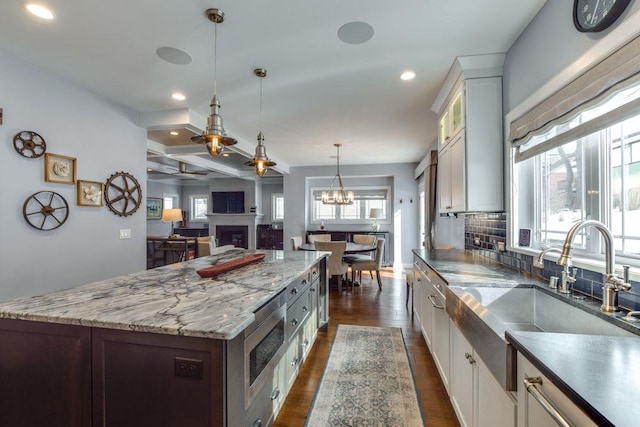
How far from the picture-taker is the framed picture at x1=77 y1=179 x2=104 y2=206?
3025mm

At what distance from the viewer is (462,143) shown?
251 centimetres

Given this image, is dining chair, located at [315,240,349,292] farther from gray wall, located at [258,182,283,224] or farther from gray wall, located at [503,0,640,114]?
gray wall, located at [258,182,283,224]

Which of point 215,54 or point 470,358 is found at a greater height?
point 215,54

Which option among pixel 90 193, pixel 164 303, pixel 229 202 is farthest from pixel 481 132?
pixel 229 202

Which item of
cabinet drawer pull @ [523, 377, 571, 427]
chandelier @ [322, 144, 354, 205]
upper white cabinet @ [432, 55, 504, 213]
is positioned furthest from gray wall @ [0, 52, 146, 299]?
upper white cabinet @ [432, 55, 504, 213]

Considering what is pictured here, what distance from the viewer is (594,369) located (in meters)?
0.76

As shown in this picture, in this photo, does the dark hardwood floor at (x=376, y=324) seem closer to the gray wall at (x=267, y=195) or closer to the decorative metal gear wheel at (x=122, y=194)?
the decorative metal gear wheel at (x=122, y=194)

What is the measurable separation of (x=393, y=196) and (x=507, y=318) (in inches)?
222

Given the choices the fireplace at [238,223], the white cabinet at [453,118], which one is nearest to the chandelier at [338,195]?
the white cabinet at [453,118]

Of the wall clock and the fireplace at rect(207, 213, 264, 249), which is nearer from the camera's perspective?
the wall clock

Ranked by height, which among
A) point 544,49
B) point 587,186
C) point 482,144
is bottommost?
point 587,186

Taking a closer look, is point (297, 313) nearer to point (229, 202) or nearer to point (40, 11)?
point (40, 11)

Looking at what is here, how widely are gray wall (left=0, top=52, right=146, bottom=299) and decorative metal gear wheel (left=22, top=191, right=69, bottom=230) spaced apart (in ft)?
0.13

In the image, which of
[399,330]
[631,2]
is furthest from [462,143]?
[399,330]
